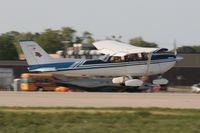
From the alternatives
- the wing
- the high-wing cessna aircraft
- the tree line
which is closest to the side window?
the high-wing cessna aircraft

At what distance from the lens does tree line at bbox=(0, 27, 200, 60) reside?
437ft

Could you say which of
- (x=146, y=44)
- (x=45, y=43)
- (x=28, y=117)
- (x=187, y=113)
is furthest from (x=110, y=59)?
(x=146, y=44)

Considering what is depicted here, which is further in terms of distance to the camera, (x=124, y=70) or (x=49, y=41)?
(x=49, y=41)

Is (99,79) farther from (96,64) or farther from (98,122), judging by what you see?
(98,122)

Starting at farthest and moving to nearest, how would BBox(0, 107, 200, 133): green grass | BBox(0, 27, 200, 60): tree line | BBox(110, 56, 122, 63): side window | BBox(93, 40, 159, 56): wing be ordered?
BBox(0, 27, 200, 60): tree line < BBox(93, 40, 159, 56): wing < BBox(110, 56, 122, 63): side window < BBox(0, 107, 200, 133): green grass

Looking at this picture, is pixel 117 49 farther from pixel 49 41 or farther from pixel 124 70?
pixel 49 41

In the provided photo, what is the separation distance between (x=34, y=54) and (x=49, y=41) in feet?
340

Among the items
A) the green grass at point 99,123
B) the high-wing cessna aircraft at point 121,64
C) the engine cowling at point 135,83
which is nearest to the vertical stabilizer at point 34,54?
the high-wing cessna aircraft at point 121,64

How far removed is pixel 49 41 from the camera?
486ft

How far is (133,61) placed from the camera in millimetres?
42656

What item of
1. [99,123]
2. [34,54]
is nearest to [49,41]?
[34,54]

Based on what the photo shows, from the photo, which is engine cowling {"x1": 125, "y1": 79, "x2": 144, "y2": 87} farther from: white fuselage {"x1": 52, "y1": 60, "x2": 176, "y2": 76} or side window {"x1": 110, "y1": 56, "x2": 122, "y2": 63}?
side window {"x1": 110, "y1": 56, "x2": 122, "y2": 63}

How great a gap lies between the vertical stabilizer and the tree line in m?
75.3

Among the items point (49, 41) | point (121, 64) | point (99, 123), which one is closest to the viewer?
point (99, 123)
